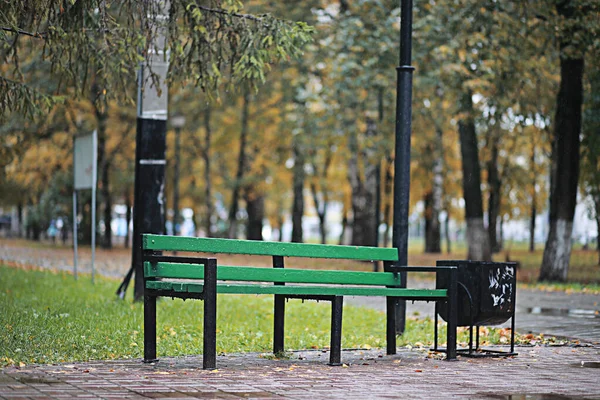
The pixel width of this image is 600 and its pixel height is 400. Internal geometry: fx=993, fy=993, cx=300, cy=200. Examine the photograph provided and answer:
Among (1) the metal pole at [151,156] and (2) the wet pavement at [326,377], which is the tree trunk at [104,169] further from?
(2) the wet pavement at [326,377]

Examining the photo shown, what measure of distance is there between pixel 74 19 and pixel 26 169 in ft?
105

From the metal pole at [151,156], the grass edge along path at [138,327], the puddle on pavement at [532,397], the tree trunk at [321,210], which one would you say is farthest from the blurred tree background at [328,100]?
the puddle on pavement at [532,397]

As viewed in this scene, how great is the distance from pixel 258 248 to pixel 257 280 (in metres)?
0.27

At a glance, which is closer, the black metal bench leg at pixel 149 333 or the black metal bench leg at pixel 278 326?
the black metal bench leg at pixel 149 333

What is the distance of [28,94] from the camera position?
11.5 metres

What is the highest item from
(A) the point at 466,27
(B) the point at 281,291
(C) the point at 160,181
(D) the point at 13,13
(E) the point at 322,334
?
(A) the point at 466,27

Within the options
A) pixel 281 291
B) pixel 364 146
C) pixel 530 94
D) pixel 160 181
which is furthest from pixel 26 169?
pixel 281 291

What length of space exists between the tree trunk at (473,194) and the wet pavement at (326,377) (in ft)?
55.7

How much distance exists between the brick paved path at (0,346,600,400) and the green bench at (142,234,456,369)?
10.1 inches

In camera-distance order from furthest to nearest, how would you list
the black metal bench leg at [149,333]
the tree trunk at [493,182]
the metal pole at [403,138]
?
the tree trunk at [493,182] → the metal pole at [403,138] → the black metal bench leg at [149,333]

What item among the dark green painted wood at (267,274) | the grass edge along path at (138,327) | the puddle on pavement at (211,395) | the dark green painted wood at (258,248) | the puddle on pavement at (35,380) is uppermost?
the dark green painted wood at (258,248)

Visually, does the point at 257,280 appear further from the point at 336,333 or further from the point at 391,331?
the point at 391,331

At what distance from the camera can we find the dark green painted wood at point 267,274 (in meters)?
8.15

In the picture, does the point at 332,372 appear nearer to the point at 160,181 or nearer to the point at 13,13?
the point at 13,13
